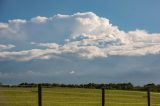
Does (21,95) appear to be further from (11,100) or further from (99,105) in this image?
(99,105)

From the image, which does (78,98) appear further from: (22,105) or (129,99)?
(22,105)

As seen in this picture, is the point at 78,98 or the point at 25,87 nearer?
the point at 25,87

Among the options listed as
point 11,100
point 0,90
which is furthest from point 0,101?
point 11,100

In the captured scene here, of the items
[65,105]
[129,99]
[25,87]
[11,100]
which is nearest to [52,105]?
[65,105]

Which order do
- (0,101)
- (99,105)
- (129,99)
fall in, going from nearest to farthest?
(0,101)
(99,105)
(129,99)

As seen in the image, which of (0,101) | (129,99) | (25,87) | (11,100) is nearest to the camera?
(25,87)

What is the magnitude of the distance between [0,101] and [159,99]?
19436 mm

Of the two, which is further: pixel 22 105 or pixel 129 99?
pixel 129 99

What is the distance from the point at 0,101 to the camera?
2108cm

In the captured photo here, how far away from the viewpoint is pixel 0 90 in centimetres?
2023

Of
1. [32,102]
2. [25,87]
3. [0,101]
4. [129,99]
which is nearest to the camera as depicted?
[25,87]

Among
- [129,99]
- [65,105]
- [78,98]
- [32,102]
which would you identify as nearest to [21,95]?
[32,102]

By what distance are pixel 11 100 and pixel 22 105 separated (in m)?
0.94

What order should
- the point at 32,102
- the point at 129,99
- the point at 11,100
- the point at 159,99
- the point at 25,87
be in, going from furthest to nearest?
the point at 159,99
the point at 129,99
the point at 32,102
the point at 11,100
the point at 25,87
